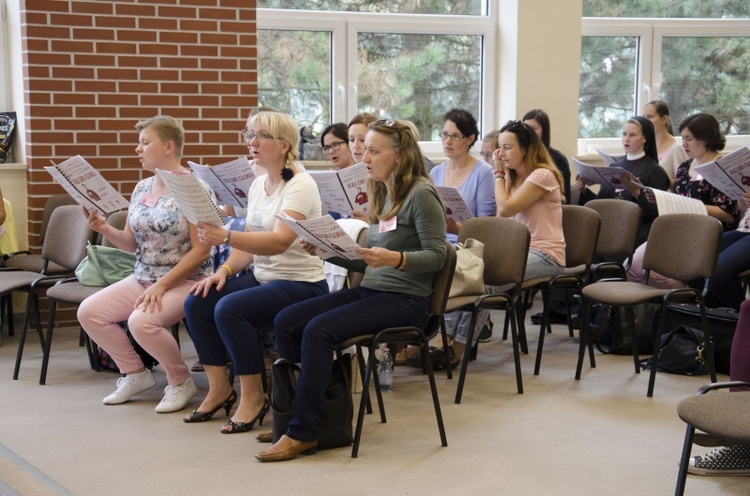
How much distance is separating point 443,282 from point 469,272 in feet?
2.28

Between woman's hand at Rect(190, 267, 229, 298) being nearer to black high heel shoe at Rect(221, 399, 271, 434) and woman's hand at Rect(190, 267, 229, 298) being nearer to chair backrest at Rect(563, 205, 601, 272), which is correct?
black high heel shoe at Rect(221, 399, 271, 434)

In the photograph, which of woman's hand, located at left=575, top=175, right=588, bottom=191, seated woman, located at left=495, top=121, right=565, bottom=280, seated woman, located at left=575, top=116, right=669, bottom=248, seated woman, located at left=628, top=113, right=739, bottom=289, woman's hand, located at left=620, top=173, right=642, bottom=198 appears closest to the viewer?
seated woman, located at left=495, top=121, right=565, bottom=280

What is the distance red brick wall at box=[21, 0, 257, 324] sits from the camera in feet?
18.5

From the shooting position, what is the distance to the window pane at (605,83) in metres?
8.01

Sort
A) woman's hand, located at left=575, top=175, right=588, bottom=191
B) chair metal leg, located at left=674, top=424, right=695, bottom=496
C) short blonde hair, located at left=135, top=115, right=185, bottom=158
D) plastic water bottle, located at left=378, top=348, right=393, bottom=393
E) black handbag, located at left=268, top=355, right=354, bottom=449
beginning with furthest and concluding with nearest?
woman's hand, located at left=575, top=175, right=588, bottom=191, plastic water bottle, located at left=378, top=348, right=393, bottom=393, short blonde hair, located at left=135, top=115, right=185, bottom=158, black handbag, located at left=268, top=355, right=354, bottom=449, chair metal leg, located at left=674, top=424, right=695, bottom=496

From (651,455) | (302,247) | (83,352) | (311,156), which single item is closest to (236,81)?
(311,156)

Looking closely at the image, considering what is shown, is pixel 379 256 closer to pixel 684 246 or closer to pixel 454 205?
pixel 454 205

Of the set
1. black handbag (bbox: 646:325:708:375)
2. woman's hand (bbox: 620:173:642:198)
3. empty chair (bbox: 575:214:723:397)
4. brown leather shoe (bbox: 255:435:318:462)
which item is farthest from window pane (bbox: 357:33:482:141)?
brown leather shoe (bbox: 255:435:318:462)

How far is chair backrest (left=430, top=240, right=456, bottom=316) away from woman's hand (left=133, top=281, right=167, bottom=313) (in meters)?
1.27

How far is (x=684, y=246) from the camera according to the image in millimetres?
4535

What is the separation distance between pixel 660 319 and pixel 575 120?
349cm

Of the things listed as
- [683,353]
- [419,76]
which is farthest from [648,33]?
[683,353]

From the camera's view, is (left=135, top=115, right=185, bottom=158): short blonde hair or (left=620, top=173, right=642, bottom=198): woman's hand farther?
(left=620, top=173, right=642, bottom=198): woman's hand

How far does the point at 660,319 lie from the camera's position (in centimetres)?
434
